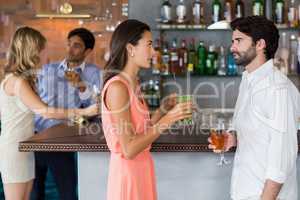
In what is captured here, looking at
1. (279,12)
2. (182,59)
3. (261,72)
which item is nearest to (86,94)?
(182,59)

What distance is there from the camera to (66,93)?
3.89 metres

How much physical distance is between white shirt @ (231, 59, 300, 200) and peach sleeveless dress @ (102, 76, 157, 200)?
0.36 meters

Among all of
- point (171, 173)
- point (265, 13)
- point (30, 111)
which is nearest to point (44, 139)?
point (30, 111)

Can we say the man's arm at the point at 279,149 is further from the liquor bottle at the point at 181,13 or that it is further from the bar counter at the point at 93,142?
the liquor bottle at the point at 181,13

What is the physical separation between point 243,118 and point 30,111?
1254 millimetres

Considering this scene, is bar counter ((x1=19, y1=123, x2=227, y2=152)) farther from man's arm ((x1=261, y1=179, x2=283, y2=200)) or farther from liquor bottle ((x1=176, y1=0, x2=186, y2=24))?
liquor bottle ((x1=176, y1=0, x2=186, y2=24))

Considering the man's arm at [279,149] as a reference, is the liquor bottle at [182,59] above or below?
above

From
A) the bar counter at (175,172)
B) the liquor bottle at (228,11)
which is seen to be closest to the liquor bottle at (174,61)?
the liquor bottle at (228,11)

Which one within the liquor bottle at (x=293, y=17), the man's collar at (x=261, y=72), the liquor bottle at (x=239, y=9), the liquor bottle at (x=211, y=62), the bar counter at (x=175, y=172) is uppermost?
the liquor bottle at (x=239, y=9)

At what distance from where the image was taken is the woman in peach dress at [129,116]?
1948 mm

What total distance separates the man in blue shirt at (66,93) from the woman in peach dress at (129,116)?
129 cm

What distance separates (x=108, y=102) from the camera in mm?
1956

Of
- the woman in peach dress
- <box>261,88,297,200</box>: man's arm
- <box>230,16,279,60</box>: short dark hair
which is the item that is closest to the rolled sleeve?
the woman in peach dress

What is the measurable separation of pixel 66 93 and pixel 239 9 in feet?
6.40
